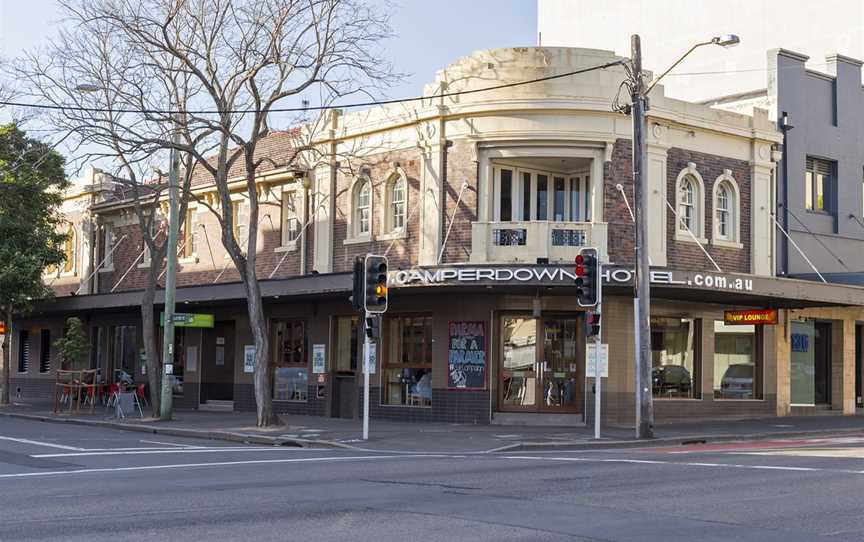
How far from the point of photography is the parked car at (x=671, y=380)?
27.8 meters

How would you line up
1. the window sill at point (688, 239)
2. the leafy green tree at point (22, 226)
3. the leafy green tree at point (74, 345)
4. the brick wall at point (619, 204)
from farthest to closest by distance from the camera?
the leafy green tree at point (22, 226) < the leafy green tree at point (74, 345) < the window sill at point (688, 239) < the brick wall at point (619, 204)

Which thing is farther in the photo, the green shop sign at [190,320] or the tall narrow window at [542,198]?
the green shop sign at [190,320]

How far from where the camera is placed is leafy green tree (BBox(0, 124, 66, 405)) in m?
33.3

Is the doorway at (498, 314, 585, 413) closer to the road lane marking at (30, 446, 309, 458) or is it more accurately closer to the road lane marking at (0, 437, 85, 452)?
the road lane marking at (30, 446, 309, 458)

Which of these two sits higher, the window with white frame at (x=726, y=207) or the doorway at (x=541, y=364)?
the window with white frame at (x=726, y=207)

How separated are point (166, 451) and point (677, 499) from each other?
1024 centimetres

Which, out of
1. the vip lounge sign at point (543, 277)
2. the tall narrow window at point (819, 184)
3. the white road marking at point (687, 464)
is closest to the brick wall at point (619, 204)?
the vip lounge sign at point (543, 277)

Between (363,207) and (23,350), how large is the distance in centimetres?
2165

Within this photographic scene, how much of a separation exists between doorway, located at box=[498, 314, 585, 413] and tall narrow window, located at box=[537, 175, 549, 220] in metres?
2.54

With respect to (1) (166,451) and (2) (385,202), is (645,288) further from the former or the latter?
(1) (166,451)

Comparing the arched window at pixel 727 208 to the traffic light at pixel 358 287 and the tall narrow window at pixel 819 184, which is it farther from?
the traffic light at pixel 358 287

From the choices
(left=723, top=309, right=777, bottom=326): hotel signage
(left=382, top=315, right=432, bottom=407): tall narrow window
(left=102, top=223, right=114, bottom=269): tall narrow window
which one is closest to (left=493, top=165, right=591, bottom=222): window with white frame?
(left=382, top=315, right=432, bottom=407): tall narrow window

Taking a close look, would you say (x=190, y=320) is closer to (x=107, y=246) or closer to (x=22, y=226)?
(x=22, y=226)

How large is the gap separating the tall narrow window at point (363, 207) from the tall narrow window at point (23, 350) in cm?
2076
